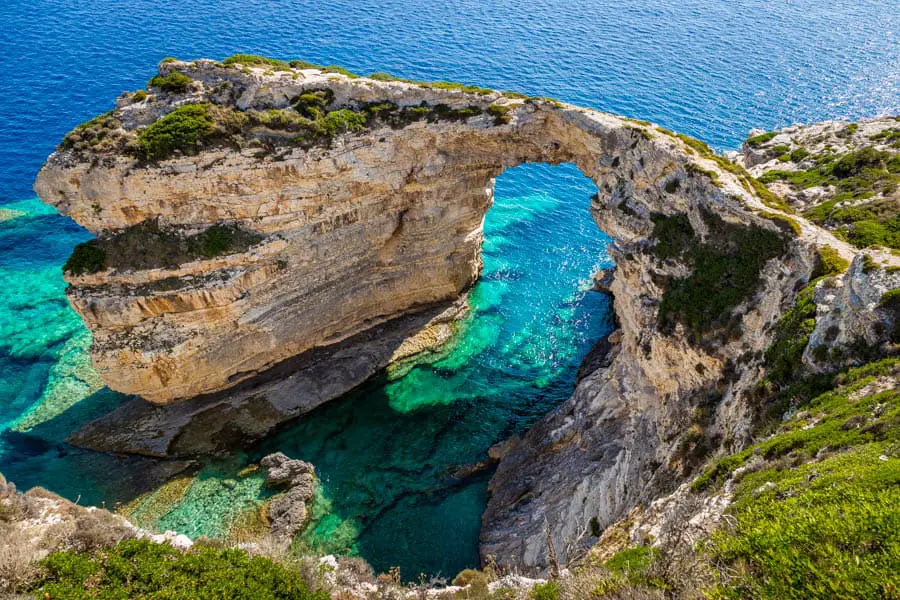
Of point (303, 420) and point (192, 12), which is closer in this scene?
point (303, 420)

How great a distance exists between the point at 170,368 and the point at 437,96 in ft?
60.1

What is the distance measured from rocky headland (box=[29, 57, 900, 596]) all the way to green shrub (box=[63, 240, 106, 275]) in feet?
0.28

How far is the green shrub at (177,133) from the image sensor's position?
22562 millimetres

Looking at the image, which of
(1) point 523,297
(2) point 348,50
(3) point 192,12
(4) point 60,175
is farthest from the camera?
(3) point 192,12

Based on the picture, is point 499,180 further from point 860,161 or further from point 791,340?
point 791,340

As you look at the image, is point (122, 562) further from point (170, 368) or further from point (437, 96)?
point (437, 96)

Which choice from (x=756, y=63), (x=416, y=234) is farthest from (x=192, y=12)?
(x=756, y=63)

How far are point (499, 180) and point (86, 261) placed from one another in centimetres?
3165

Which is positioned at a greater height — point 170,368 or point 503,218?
point 503,218

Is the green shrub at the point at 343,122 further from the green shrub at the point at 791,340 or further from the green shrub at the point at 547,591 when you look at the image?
the green shrub at the point at 547,591

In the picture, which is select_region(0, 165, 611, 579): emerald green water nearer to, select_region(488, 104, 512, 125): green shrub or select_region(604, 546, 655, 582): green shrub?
select_region(604, 546, 655, 582): green shrub

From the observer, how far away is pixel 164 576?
1238 cm

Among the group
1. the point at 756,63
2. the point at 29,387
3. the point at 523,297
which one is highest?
the point at 756,63

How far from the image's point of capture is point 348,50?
54.8 meters
